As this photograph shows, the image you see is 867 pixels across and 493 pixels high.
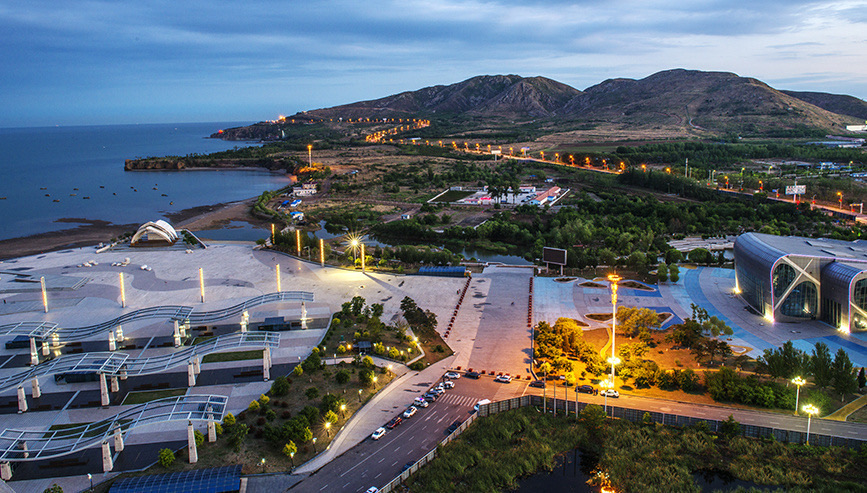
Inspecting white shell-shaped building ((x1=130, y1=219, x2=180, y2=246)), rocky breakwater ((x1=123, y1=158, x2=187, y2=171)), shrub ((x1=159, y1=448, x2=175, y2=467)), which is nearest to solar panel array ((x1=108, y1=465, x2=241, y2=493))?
shrub ((x1=159, y1=448, x2=175, y2=467))

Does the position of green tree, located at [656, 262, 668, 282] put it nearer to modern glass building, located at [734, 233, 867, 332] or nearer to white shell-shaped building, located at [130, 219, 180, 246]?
modern glass building, located at [734, 233, 867, 332]

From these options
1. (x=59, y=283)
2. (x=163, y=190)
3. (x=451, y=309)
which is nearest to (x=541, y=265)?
(x=451, y=309)

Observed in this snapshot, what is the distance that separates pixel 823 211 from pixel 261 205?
3208 inches

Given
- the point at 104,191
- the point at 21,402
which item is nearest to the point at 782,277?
the point at 21,402

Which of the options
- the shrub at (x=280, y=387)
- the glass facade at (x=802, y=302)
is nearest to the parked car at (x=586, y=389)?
the shrub at (x=280, y=387)

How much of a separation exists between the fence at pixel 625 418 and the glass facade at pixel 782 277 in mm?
15119

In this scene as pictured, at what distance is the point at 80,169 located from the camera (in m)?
153

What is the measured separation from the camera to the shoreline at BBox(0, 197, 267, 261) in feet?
220

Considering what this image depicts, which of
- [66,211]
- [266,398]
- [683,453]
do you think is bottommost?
[683,453]

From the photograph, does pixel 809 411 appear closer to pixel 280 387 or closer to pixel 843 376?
pixel 843 376

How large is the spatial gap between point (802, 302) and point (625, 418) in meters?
19.4

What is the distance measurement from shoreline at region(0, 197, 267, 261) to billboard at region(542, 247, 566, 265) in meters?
47.1

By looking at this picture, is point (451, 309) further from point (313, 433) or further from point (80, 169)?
point (80, 169)

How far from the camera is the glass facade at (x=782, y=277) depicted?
3769 cm
